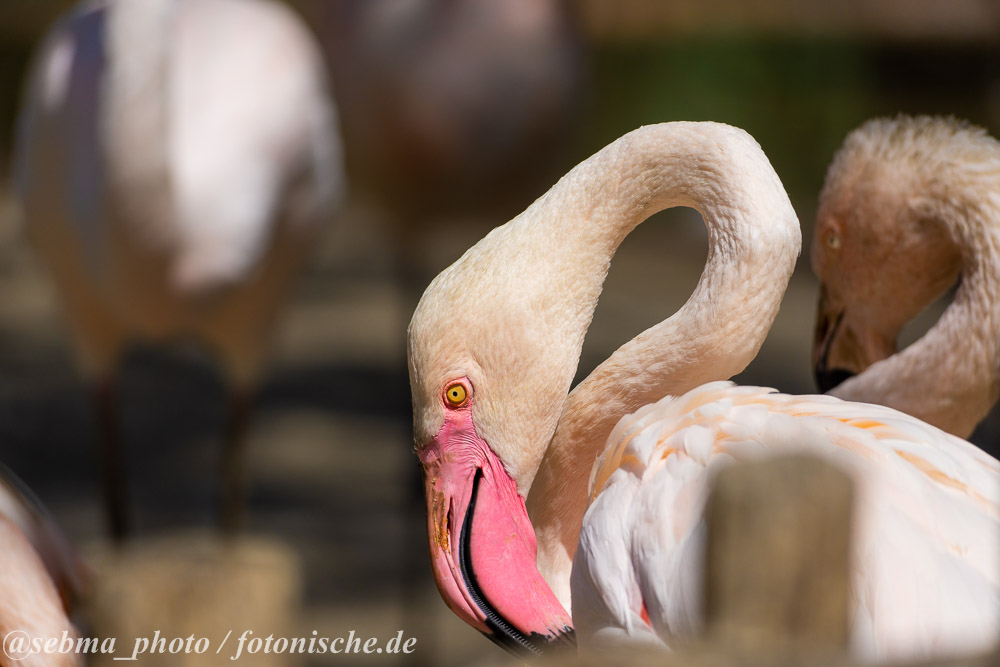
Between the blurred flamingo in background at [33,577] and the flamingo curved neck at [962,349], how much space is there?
1.24 meters

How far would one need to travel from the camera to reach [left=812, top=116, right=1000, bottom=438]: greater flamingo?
1749 millimetres

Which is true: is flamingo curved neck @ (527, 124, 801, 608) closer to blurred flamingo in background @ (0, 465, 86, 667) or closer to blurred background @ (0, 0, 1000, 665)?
blurred flamingo in background @ (0, 465, 86, 667)

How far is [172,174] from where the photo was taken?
302cm

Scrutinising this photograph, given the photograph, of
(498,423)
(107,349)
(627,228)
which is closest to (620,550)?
(498,423)

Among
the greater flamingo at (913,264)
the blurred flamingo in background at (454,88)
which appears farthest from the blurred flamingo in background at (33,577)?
the blurred flamingo in background at (454,88)

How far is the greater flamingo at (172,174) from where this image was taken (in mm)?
2934

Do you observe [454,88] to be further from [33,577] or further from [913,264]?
[33,577]

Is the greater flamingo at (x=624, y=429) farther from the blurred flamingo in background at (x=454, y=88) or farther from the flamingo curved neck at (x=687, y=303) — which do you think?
the blurred flamingo in background at (x=454, y=88)

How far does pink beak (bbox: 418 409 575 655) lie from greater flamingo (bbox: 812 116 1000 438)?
2.13 ft

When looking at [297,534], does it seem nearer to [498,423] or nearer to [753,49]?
[498,423]

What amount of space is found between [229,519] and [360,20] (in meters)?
1.71

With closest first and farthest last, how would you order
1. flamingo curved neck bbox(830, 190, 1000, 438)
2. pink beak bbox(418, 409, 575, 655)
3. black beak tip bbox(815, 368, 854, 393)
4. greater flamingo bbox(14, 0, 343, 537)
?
pink beak bbox(418, 409, 575, 655) < flamingo curved neck bbox(830, 190, 1000, 438) < black beak tip bbox(815, 368, 854, 393) < greater flamingo bbox(14, 0, 343, 537)

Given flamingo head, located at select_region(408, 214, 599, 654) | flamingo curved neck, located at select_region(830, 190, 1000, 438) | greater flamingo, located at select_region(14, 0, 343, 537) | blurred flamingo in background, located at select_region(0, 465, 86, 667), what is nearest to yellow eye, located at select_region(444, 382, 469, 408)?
flamingo head, located at select_region(408, 214, 599, 654)

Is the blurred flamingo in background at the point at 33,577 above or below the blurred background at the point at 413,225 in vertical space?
above
